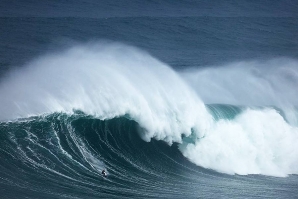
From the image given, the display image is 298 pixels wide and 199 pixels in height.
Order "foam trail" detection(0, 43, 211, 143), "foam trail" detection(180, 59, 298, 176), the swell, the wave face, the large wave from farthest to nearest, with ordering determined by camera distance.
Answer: "foam trail" detection(0, 43, 211, 143) → the large wave → "foam trail" detection(180, 59, 298, 176) → the wave face → the swell

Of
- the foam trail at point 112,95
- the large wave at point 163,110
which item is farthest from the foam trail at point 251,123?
the foam trail at point 112,95

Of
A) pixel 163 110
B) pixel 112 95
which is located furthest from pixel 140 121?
pixel 112 95

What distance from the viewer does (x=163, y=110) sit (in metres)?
22.3

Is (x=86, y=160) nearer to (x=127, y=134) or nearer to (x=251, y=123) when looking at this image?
(x=127, y=134)

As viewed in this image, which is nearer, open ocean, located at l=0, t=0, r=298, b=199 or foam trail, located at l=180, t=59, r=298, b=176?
open ocean, located at l=0, t=0, r=298, b=199

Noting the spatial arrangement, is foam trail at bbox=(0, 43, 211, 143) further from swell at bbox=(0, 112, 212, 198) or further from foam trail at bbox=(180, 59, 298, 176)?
foam trail at bbox=(180, 59, 298, 176)

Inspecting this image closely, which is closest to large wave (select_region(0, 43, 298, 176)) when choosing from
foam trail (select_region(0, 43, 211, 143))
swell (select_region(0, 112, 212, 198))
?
foam trail (select_region(0, 43, 211, 143))

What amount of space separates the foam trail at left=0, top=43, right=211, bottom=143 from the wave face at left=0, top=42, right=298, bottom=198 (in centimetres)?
4

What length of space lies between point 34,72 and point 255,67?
1420 cm

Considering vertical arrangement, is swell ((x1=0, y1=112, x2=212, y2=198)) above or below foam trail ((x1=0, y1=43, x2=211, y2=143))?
below

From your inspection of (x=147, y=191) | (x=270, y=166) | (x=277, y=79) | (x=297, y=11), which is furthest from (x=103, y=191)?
(x=297, y=11)

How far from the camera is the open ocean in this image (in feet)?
58.7

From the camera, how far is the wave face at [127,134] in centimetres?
1783

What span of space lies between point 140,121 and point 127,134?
83cm
